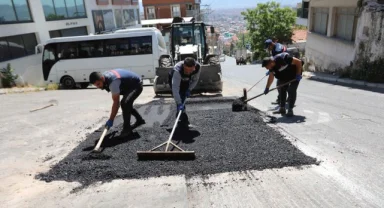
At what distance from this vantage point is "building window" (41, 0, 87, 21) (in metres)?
17.4

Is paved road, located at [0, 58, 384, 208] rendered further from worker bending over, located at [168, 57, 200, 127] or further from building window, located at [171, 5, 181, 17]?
building window, located at [171, 5, 181, 17]

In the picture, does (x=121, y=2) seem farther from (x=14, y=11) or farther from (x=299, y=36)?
(x=299, y=36)

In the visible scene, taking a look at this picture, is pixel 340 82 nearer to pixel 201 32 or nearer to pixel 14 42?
pixel 201 32

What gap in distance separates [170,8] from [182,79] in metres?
A: 33.9

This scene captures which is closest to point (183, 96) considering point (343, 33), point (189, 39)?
point (189, 39)

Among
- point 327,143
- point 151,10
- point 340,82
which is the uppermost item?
point 151,10

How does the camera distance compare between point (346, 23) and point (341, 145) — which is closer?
point (341, 145)

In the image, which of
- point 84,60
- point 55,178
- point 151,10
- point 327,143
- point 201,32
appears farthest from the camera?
point 151,10

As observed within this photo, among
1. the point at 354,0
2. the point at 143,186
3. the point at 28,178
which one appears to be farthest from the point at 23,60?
the point at 354,0

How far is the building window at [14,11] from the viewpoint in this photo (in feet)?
45.3

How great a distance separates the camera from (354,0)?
36.7 feet

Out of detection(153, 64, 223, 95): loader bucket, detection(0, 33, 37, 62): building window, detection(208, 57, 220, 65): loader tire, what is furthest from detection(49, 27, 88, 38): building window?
detection(208, 57, 220, 65): loader tire

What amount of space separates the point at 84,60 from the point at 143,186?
36.8 feet

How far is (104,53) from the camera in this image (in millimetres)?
12844
